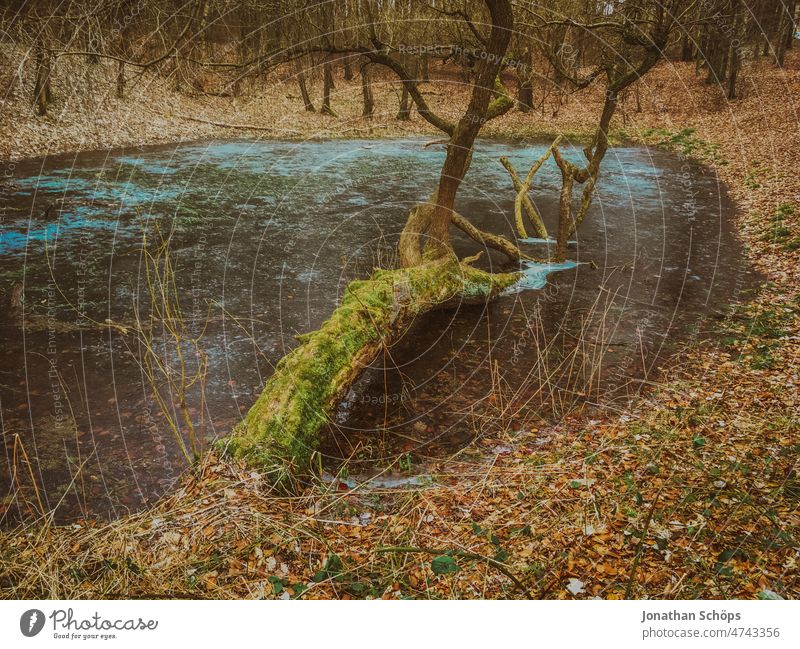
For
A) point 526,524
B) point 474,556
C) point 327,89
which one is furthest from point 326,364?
point 327,89

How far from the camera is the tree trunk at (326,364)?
536 cm

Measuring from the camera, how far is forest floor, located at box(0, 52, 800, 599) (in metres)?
3.83

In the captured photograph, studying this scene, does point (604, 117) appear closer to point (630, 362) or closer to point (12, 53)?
point (630, 362)

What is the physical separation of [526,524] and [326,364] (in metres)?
3.02

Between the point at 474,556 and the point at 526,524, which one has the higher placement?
the point at 474,556

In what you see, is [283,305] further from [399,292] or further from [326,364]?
[326,364]

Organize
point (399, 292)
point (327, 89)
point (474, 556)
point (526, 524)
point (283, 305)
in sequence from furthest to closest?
point (327, 89) < point (283, 305) < point (399, 292) < point (526, 524) < point (474, 556)

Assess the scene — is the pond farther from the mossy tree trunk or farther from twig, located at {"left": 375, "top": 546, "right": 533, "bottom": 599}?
twig, located at {"left": 375, "top": 546, "right": 533, "bottom": 599}

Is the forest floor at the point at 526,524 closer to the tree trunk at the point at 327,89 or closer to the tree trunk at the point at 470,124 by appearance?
the tree trunk at the point at 470,124

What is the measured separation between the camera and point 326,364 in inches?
259

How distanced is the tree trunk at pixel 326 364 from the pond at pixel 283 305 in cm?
56

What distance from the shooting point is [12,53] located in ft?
62.0

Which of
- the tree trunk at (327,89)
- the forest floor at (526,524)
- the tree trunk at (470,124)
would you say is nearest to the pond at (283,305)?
the forest floor at (526,524)

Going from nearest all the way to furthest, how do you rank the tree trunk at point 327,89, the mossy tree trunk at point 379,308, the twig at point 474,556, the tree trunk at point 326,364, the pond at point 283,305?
1. the twig at point 474,556
2. the tree trunk at point 326,364
3. the mossy tree trunk at point 379,308
4. the pond at point 283,305
5. the tree trunk at point 327,89
